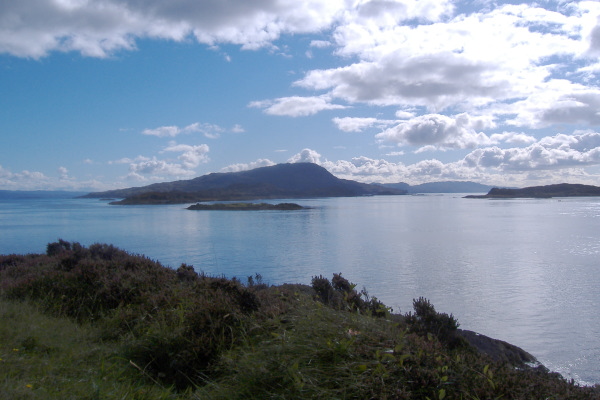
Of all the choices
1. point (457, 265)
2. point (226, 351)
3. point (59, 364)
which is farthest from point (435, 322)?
point (457, 265)

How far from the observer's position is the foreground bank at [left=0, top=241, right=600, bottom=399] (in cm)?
349

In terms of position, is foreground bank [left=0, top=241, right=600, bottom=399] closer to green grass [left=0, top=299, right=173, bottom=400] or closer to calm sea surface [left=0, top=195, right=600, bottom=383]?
green grass [left=0, top=299, right=173, bottom=400]

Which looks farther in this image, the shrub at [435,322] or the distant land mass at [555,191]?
the distant land mass at [555,191]

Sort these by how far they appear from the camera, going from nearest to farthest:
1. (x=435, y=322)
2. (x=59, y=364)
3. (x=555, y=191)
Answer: (x=59, y=364) → (x=435, y=322) → (x=555, y=191)

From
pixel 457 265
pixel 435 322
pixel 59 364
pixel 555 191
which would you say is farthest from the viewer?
pixel 555 191

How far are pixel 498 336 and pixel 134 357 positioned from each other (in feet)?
33.5

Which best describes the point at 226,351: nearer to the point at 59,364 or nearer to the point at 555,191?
the point at 59,364

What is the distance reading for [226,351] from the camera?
14.9 feet

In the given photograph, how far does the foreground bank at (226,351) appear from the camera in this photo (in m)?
3.49

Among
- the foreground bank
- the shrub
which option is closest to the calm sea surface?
the shrub

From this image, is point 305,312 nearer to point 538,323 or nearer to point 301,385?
point 301,385

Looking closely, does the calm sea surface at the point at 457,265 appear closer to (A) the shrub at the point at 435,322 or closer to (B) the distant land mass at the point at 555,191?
(A) the shrub at the point at 435,322

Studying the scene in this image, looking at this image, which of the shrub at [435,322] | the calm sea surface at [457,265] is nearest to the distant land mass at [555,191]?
the calm sea surface at [457,265]

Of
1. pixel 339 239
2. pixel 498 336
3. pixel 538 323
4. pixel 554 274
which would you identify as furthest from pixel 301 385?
pixel 339 239
